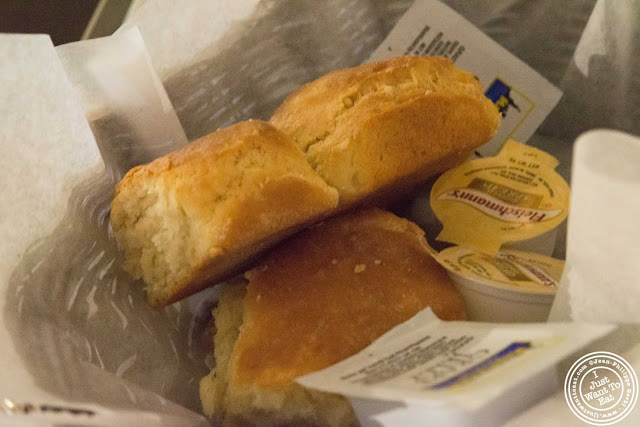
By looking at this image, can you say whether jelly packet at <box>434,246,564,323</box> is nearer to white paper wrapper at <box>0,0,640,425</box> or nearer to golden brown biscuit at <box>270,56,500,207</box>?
golden brown biscuit at <box>270,56,500,207</box>

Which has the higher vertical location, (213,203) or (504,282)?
(213,203)

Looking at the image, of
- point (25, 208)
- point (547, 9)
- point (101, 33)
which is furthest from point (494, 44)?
→ point (25, 208)

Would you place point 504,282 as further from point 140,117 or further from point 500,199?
point 140,117

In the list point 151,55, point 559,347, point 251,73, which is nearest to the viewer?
point 559,347

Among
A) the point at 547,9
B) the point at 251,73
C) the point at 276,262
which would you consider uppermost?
the point at 547,9

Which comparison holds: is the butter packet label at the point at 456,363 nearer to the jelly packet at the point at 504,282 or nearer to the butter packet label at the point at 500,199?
the jelly packet at the point at 504,282

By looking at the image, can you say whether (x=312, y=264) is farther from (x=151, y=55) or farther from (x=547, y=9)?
(x=547, y=9)

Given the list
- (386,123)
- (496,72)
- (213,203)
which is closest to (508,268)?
(386,123)
